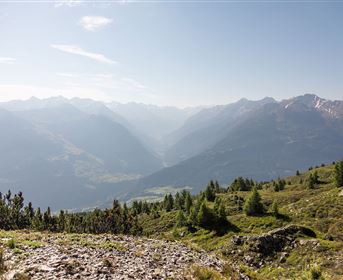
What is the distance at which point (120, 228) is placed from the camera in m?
90.9

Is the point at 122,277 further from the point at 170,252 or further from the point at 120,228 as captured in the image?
the point at 120,228

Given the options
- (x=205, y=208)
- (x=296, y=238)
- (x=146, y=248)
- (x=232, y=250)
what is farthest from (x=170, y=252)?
(x=205, y=208)

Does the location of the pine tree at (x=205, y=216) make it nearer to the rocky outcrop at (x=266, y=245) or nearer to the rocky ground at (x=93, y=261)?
the rocky outcrop at (x=266, y=245)

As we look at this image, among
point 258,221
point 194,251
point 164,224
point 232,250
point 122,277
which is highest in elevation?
point 122,277

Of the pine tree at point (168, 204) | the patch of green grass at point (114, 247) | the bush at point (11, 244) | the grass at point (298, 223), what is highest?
the bush at point (11, 244)

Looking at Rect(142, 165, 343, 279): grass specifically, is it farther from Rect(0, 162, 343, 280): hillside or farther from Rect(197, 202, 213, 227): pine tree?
Rect(197, 202, 213, 227): pine tree

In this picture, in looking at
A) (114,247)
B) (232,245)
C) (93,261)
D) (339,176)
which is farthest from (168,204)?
(93,261)

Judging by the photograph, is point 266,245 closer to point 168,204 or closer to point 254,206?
point 254,206

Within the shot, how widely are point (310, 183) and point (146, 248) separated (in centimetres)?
10912

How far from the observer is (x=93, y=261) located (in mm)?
21641

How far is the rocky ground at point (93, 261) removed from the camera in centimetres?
1867

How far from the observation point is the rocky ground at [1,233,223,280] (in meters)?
18.7

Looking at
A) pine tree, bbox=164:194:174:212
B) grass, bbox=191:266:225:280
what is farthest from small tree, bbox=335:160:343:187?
grass, bbox=191:266:225:280

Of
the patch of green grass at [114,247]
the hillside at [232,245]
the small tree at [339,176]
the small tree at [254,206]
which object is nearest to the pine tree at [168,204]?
the hillside at [232,245]
